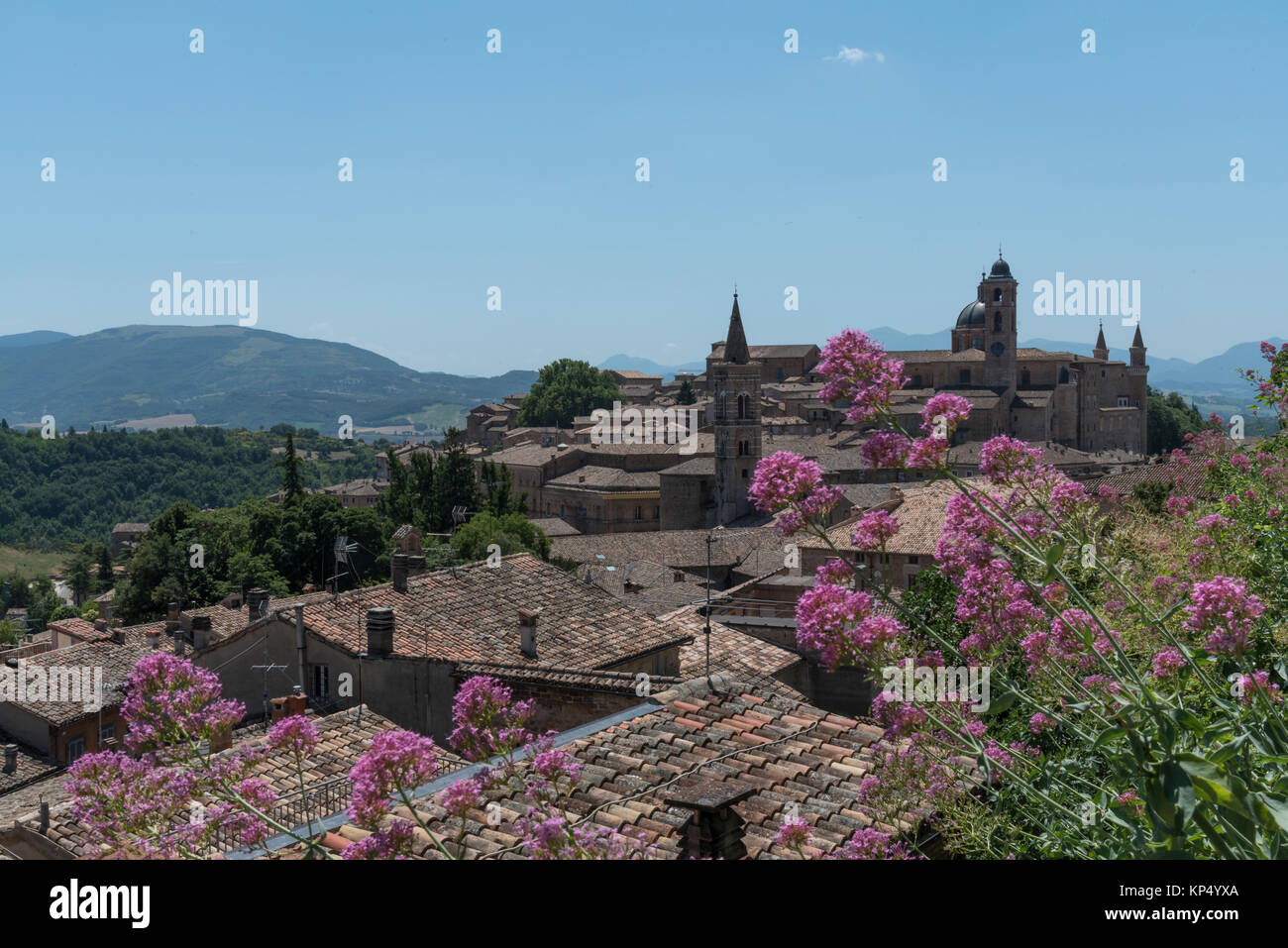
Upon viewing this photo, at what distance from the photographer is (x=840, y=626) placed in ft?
10.6

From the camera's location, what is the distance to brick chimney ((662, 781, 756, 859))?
18.0 ft

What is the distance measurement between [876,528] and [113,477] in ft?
A: 479

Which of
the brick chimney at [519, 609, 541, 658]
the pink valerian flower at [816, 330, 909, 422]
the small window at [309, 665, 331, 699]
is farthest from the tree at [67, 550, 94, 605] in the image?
the pink valerian flower at [816, 330, 909, 422]

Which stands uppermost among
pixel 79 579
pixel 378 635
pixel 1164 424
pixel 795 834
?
pixel 795 834

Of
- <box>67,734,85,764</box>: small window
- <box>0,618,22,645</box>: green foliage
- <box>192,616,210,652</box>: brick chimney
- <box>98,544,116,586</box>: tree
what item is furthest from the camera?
<box>98,544,116,586</box>: tree

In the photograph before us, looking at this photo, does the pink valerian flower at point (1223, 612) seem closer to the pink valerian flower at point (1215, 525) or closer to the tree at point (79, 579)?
the pink valerian flower at point (1215, 525)

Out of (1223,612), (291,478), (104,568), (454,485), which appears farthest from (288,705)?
(104,568)

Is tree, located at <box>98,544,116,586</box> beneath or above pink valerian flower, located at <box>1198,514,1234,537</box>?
beneath

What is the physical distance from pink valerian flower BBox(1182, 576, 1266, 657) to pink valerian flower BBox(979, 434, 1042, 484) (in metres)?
0.81

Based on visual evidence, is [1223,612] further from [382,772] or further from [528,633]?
[528,633]

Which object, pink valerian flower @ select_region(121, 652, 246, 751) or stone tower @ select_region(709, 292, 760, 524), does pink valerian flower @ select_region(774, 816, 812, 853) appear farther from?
stone tower @ select_region(709, 292, 760, 524)

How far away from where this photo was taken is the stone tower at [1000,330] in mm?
86562
